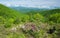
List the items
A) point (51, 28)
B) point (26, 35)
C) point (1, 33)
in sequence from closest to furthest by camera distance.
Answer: point (1, 33), point (26, 35), point (51, 28)

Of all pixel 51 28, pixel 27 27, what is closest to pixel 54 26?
pixel 51 28

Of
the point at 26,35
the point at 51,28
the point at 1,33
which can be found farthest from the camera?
the point at 51,28

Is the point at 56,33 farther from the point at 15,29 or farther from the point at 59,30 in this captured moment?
the point at 15,29

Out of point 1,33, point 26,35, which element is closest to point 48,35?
point 26,35

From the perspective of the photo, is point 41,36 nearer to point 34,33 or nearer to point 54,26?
point 34,33

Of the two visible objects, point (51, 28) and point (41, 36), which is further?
point (51, 28)

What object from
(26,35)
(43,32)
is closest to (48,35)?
(43,32)

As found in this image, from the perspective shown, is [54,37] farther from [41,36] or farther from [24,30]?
[24,30]

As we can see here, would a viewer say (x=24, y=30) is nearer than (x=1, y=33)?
No
